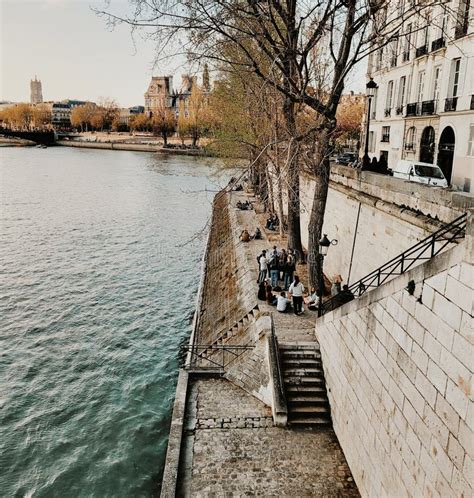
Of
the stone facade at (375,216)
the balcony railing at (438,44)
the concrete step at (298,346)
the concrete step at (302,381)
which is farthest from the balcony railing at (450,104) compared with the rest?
the concrete step at (302,381)

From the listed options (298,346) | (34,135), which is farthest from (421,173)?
(34,135)

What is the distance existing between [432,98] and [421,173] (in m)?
9.46

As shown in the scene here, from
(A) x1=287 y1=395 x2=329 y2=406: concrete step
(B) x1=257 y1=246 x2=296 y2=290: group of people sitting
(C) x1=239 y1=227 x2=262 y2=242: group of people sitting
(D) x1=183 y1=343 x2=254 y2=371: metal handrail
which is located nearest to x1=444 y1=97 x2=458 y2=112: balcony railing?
(C) x1=239 y1=227 x2=262 y2=242: group of people sitting

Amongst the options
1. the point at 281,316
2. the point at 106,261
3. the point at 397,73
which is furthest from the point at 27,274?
the point at 397,73

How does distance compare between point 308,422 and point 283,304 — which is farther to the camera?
point 283,304

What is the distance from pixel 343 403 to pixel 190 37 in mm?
9824

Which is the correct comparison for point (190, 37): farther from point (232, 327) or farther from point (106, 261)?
point (106, 261)

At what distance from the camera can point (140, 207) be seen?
45.5 meters

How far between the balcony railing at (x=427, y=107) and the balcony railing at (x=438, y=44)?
2585 mm

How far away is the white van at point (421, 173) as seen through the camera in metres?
17.4

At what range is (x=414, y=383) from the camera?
7.10 m

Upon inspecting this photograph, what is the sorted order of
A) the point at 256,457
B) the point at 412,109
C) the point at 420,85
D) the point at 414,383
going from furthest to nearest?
the point at 412,109, the point at 420,85, the point at 256,457, the point at 414,383

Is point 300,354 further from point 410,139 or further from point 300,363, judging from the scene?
point 410,139

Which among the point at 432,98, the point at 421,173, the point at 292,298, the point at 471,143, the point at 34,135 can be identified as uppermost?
the point at 432,98
